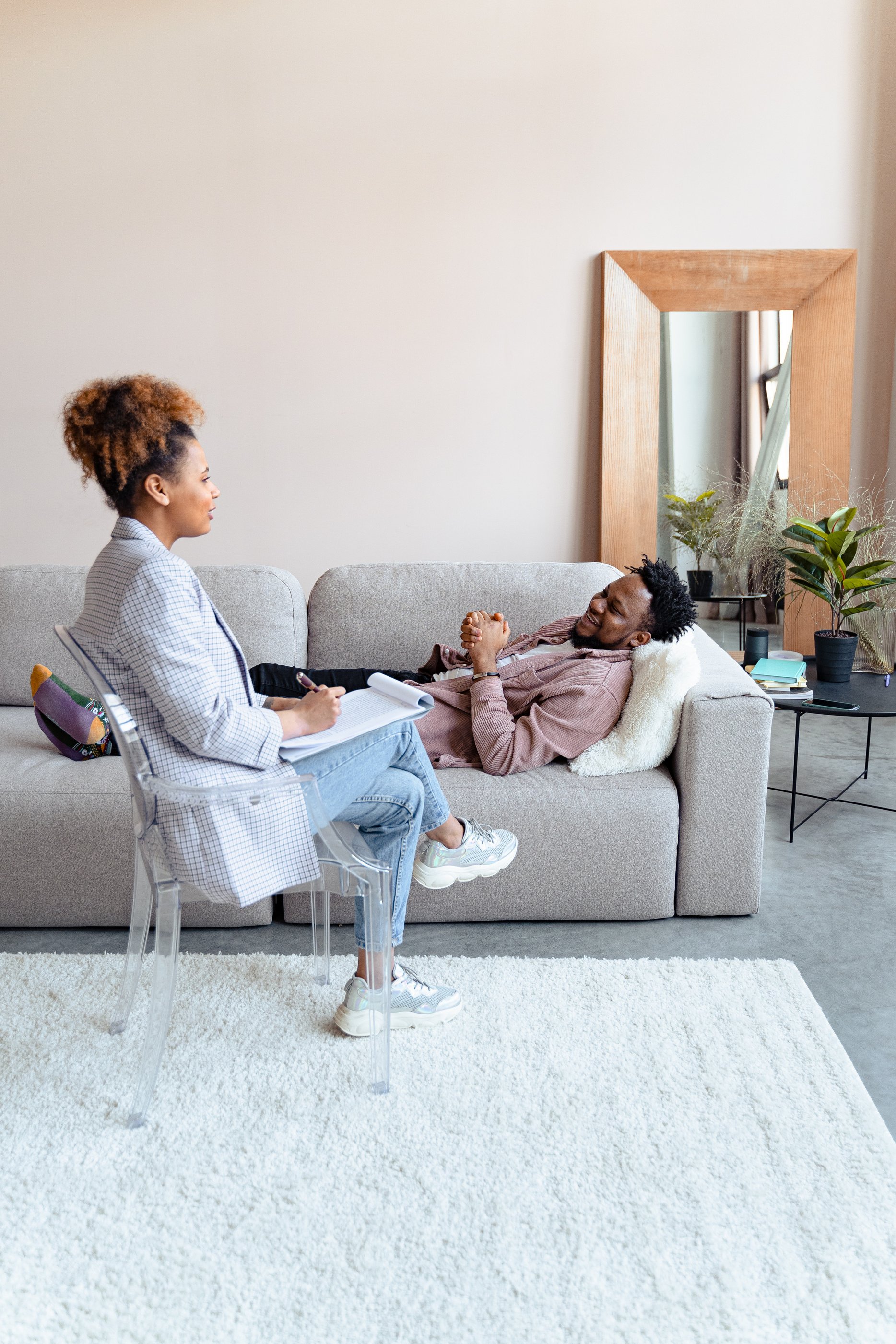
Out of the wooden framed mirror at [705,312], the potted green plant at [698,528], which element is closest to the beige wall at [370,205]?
the wooden framed mirror at [705,312]

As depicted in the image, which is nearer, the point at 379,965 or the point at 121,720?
→ the point at 121,720

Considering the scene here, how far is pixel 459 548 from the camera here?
4.25m

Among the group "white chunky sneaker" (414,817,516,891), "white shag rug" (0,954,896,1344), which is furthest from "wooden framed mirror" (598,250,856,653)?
"white shag rug" (0,954,896,1344)

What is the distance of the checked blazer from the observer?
4.78 feet

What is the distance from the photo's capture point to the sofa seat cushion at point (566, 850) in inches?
Answer: 86.0

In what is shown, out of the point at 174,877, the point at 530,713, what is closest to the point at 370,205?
the point at 530,713

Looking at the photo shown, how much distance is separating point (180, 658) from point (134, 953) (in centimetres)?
67

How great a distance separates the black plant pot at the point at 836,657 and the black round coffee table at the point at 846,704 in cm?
2

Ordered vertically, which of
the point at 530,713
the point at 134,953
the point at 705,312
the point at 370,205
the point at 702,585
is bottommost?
the point at 134,953

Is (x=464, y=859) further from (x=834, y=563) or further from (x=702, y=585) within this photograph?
(x=702, y=585)

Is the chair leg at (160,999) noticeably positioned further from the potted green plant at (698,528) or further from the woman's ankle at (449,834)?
the potted green plant at (698,528)

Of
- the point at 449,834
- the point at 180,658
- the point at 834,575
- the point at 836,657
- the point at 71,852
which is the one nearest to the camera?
the point at 180,658

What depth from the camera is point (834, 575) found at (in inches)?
119

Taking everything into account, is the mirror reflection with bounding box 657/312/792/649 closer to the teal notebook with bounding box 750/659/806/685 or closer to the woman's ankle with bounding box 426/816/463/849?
the teal notebook with bounding box 750/659/806/685
